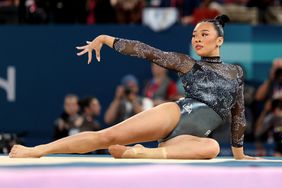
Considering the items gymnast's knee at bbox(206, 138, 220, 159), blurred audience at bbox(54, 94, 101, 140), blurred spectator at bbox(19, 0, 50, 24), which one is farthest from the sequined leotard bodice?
Result: blurred spectator at bbox(19, 0, 50, 24)

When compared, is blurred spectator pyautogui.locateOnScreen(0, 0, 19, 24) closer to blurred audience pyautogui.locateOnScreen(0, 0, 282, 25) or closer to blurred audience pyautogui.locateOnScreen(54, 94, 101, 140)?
blurred audience pyautogui.locateOnScreen(0, 0, 282, 25)

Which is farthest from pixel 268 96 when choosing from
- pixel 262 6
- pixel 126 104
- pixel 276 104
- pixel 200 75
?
pixel 200 75

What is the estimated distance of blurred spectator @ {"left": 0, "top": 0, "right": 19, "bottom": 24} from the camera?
888cm

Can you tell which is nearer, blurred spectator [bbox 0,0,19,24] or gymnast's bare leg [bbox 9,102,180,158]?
gymnast's bare leg [bbox 9,102,180,158]

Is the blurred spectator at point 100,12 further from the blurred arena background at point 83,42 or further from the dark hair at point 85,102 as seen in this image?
the dark hair at point 85,102

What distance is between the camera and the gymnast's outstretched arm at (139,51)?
524 centimetres

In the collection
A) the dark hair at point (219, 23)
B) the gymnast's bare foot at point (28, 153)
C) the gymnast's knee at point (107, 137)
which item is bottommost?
the gymnast's bare foot at point (28, 153)

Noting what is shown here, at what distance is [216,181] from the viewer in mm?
4113

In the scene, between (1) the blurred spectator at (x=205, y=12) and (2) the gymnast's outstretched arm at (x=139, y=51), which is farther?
(1) the blurred spectator at (x=205, y=12)

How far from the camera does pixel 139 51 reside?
17.2 ft

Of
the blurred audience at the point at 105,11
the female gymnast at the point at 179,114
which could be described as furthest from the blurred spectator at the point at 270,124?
the female gymnast at the point at 179,114

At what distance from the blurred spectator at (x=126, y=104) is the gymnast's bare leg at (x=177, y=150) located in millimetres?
3033

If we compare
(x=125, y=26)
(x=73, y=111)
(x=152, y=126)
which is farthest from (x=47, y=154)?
(x=125, y=26)

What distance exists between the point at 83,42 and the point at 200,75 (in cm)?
351
